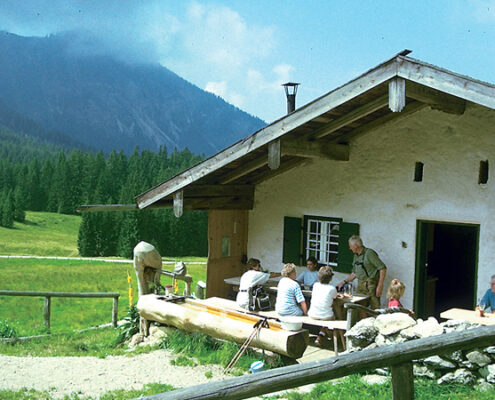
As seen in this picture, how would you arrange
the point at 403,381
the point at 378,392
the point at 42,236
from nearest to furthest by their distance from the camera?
the point at 403,381 < the point at 378,392 < the point at 42,236

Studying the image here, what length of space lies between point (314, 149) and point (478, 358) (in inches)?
171

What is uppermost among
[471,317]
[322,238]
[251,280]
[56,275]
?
[322,238]

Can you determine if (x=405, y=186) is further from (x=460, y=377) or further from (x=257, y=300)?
(x=460, y=377)

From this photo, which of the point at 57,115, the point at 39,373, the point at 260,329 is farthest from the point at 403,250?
the point at 57,115

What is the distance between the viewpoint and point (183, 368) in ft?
25.2

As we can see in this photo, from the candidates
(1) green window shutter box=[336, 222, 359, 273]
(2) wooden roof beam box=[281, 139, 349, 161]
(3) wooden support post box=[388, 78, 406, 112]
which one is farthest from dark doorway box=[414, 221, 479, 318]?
(3) wooden support post box=[388, 78, 406, 112]

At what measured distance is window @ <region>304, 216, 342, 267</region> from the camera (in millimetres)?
10562

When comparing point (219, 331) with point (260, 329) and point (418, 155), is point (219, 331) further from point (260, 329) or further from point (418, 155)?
point (418, 155)

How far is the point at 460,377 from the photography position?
611cm

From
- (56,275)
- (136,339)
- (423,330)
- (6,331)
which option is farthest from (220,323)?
(56,275)

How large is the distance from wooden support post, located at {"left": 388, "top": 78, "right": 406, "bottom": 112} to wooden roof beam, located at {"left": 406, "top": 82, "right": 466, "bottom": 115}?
0.59 meters

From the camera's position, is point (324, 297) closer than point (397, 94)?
No

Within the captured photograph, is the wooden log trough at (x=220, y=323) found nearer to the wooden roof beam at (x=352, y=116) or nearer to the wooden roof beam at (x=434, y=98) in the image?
the wooden roof beam at (x=352, y=116)

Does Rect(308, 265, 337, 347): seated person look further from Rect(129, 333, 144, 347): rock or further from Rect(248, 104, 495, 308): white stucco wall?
Rect(129, 333, 144, 347): rock
